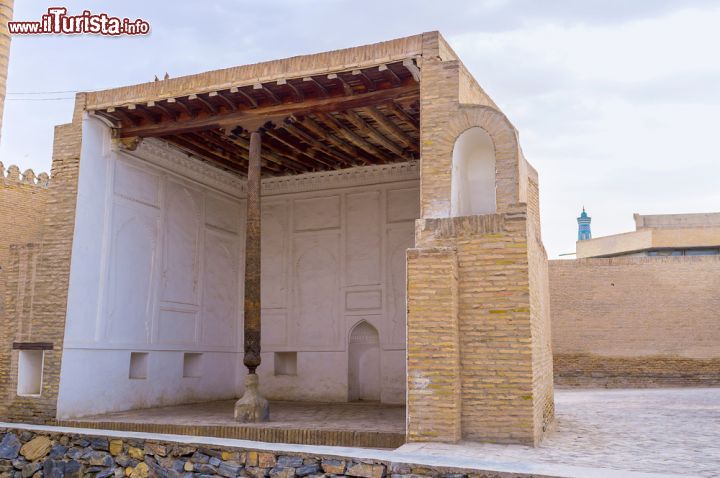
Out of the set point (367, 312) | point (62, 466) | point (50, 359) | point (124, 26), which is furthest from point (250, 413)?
point (124, 26)

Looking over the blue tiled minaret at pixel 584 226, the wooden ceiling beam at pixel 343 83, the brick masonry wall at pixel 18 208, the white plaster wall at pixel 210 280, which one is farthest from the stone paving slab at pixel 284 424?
the blue tiled minaret at pixel 584 226

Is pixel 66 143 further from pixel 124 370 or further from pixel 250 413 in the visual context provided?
pixel 250 413

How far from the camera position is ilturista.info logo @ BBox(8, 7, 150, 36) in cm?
984

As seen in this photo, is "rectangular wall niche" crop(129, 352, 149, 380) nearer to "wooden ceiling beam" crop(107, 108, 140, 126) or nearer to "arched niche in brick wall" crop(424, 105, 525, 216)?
"wooden ceiling beam" crop(107, 108, 140, 126)

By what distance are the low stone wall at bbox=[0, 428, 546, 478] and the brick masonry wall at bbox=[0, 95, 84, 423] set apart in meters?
1.40

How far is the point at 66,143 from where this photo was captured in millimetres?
10141

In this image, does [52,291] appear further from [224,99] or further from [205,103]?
[224,99]

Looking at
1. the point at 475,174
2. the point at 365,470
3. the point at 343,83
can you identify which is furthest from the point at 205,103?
the point at 365,470

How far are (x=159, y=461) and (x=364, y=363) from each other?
575 cm

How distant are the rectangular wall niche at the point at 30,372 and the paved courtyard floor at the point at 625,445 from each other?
607cm

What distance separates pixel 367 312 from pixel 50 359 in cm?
523

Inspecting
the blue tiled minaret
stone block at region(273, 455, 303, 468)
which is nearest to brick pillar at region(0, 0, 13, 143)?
stone block at region(273, 455, 303, 468)

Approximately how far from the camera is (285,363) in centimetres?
1300

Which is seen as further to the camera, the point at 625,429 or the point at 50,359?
the point at 50,359
